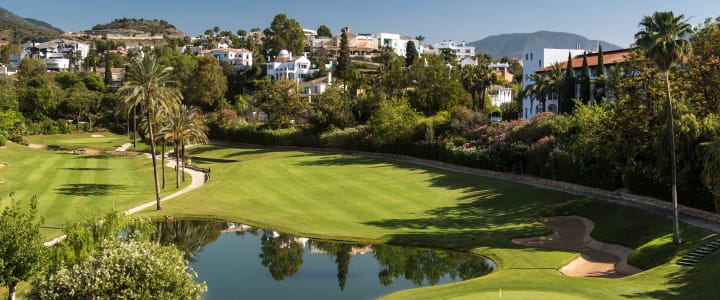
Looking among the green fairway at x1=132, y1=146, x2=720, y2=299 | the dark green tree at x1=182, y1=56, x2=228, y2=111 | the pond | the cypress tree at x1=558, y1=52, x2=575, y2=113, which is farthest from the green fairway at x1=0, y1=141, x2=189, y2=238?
the cypress tree at x1=558, y1=52, x2=575, y2=113

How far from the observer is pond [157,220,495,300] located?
34.1m

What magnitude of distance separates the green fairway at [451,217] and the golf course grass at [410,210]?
90 millimetres

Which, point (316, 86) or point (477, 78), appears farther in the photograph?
point (316, 86)

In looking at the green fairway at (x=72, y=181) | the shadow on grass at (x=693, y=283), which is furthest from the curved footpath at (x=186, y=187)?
the shadow on grass at (x=693, y=283)

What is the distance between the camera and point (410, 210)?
2125 inches

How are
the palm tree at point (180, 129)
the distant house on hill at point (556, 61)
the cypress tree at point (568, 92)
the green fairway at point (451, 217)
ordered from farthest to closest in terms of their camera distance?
the distant house on hill at point (556, 61) → the cypress tree at point (568, 92) → the palm tree at point (180, 129) → the green fairway at point (451, 217)

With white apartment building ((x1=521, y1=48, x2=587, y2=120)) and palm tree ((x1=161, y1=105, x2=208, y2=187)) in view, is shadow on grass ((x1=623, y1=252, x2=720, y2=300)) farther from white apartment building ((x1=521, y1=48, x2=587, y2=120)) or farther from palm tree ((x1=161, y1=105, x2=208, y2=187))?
white apartment building ((x1=521, y1=48, x2=587, y2=120))

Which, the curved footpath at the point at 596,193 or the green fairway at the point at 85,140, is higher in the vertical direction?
the green fairway at the point at 85,140

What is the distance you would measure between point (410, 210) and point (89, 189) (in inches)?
1215

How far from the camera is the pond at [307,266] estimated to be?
3409 cm

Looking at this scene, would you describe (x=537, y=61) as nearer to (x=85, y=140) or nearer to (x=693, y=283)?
(x=85, y=140)

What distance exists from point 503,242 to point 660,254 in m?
9.72

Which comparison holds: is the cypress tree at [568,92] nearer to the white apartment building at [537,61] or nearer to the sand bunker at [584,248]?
the white apartment building at [537,61]

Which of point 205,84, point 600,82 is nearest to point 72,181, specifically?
point 600,82
